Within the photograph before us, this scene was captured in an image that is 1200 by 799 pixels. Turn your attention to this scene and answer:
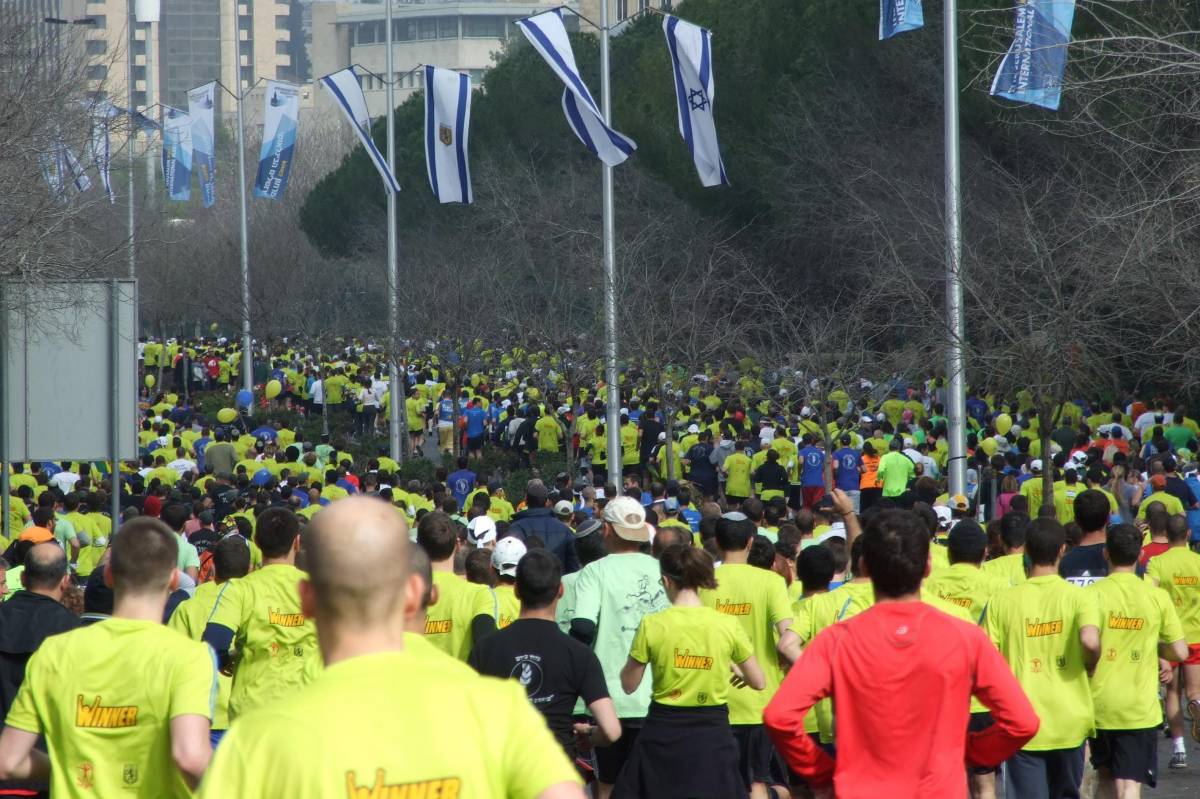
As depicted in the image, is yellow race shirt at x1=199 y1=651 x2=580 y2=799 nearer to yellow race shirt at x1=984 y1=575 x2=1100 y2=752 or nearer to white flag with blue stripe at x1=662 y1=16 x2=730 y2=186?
yellow race shirt at x1=984 y1=575 x2=1100 y2=752

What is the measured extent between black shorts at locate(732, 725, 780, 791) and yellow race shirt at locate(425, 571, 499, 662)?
1.37 metres

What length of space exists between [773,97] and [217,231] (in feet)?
119

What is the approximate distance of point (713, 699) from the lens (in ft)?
23.9

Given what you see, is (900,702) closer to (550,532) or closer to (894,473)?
(550,532)

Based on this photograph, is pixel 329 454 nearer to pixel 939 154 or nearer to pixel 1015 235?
pixel 1015 235

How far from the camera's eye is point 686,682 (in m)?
7.22

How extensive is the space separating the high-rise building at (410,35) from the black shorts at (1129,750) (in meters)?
138

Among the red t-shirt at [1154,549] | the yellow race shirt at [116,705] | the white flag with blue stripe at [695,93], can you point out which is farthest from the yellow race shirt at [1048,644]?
the white flag with blue stripe at [695,93]

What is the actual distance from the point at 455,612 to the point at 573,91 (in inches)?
673

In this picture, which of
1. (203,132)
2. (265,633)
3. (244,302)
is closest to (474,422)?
(203,132)

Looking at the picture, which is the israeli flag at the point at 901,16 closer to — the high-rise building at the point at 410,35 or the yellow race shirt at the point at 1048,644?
the yellow race shirt at the point at 1048,644

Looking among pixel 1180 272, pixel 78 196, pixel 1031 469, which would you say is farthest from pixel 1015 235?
pixel 78 196

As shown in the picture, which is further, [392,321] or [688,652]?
[392,321]

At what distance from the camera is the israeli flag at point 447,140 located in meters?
27.2
